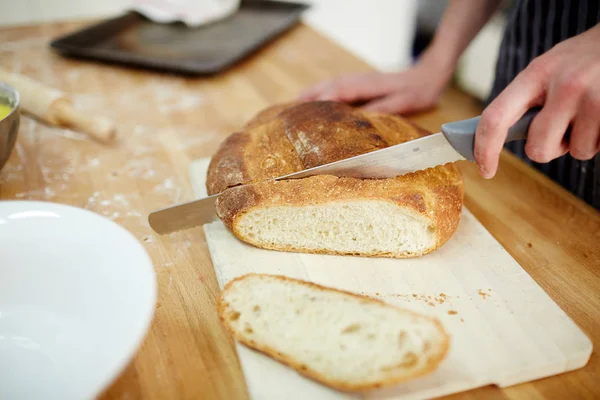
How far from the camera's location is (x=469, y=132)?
1.26 meters

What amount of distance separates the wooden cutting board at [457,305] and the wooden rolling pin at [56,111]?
76cm

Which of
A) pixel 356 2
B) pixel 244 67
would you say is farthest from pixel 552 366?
pixel 356 2

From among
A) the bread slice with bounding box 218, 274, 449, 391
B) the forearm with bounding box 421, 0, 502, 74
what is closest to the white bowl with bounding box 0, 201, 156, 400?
the bread slice with bounding box 218, 274, 449, 391

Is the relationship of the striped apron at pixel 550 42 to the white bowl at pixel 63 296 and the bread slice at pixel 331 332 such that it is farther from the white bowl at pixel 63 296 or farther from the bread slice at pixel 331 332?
the white bowl at pixel 63 296

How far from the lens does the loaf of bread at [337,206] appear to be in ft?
4.34

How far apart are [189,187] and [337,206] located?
60cm

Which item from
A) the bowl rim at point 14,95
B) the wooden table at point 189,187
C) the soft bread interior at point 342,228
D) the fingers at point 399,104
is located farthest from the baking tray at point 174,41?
the soft bread interior at point 342,228

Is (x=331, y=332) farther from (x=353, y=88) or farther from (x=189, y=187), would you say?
(x=353, y=88)

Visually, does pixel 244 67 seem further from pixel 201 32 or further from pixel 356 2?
pixel 356 2

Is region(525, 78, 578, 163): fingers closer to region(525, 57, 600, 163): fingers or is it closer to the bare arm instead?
region(525, 57, 600, 163): fingers

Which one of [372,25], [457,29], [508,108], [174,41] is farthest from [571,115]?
[372,25]

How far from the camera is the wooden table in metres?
1.10

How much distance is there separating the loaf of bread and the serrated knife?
0.09 feet

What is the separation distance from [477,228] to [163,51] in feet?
5.97
